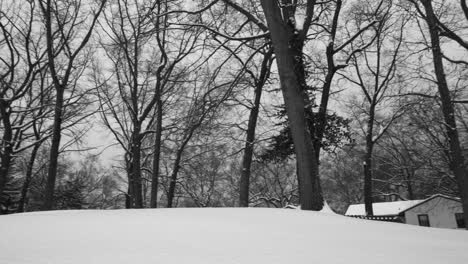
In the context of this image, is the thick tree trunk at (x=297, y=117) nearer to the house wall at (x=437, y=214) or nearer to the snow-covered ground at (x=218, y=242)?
the snow-covered ground at (x=218, y=242)

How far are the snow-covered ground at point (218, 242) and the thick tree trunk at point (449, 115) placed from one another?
8.48 meters

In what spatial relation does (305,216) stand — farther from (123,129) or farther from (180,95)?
(123,129)

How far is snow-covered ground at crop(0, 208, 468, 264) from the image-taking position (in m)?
3.04

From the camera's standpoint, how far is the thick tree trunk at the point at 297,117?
799cm

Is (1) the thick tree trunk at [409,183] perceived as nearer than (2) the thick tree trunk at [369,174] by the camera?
No

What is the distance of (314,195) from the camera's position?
7.93m

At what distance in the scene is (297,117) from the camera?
27.5 ft

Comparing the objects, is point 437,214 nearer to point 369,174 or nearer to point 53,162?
point 369,174

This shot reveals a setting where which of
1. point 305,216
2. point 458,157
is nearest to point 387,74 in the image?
point 458,157

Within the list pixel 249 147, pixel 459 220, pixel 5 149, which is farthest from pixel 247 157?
pixel 459 220

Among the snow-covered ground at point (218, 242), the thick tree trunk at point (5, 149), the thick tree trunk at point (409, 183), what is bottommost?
the snow-covered ground at point (218, 242)

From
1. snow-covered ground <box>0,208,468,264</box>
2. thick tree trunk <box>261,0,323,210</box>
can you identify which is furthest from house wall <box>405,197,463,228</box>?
snow-covered ground <box>0,208,468,264</box>

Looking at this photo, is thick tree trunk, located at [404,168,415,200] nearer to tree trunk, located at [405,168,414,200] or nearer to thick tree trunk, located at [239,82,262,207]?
tree trunk, located at [405,168,414,200]

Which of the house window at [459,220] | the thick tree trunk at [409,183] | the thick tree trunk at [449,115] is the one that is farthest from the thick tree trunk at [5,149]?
the house window at [459,220]
